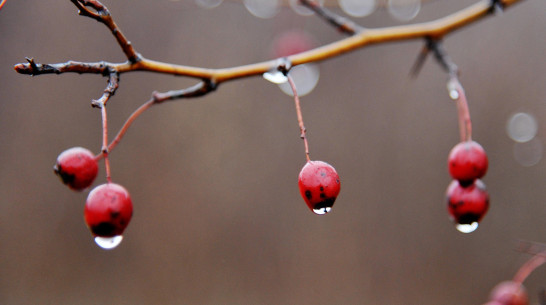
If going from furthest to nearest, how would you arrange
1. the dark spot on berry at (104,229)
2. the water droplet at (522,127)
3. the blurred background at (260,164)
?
the blurred background at (260,164)
the water droplet at (522,127)
the dark spot on berry at (104,229)

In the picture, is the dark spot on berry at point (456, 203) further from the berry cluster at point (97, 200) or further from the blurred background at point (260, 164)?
the blurred background at point (260, 164)

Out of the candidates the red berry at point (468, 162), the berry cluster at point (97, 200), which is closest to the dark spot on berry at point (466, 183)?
the red berry at point (468, 162)

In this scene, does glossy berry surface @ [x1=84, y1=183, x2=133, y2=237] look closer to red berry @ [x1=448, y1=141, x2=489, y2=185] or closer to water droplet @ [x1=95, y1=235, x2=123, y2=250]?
water droplet @ [x1=95, y1=235, x2=123, y2=250]

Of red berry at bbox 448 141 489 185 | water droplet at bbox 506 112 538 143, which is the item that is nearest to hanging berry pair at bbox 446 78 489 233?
red berry at bbox 448 141 489 185

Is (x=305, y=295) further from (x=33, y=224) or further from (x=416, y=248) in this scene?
(x=33, y=224)

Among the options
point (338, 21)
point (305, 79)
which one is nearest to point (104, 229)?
point (338, 21)

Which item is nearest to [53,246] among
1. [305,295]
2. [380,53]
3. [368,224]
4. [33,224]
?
[33,224]

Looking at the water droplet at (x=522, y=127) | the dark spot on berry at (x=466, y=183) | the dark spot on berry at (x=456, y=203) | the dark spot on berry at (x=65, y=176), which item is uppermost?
the water droplet at (x=522, y=127)
